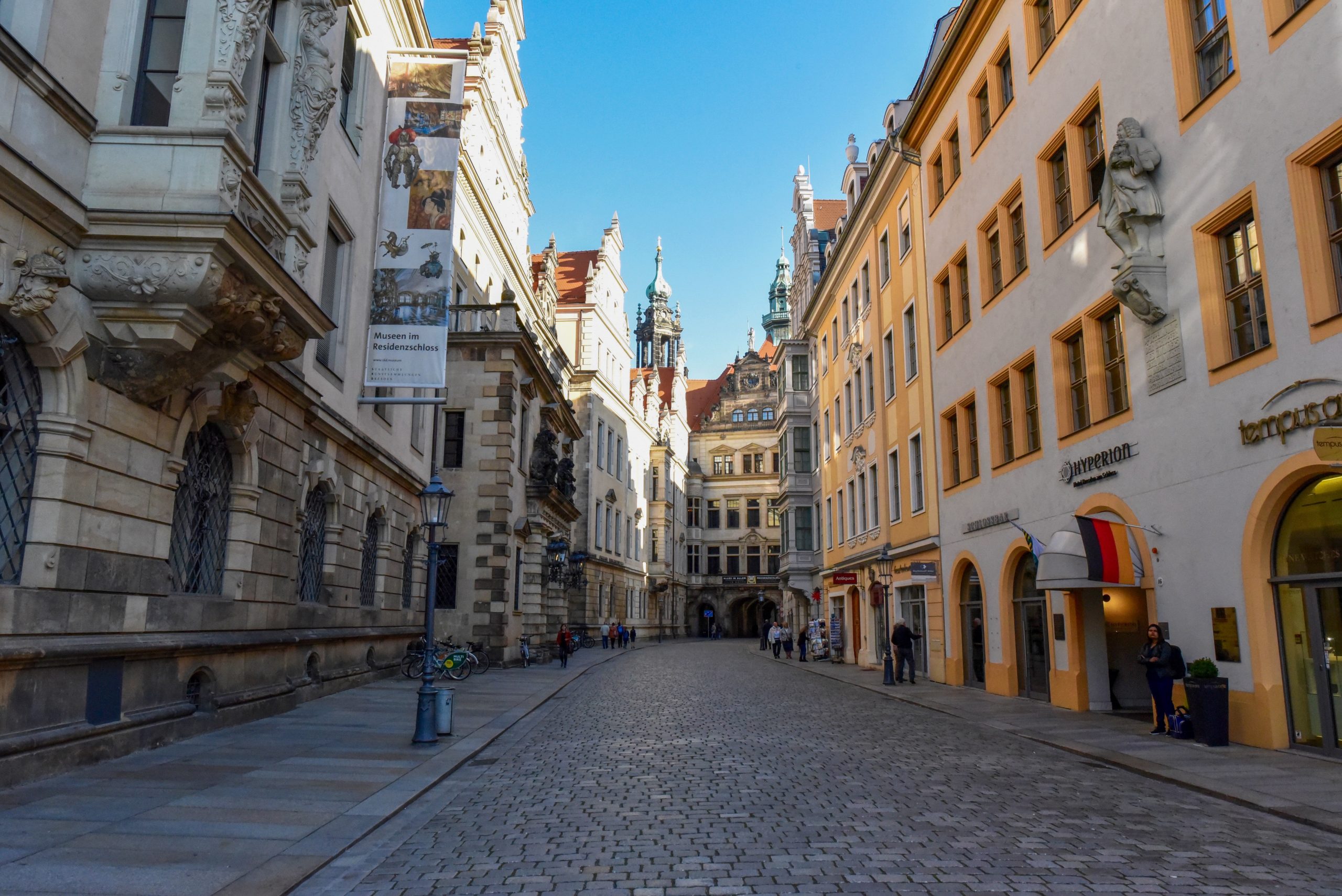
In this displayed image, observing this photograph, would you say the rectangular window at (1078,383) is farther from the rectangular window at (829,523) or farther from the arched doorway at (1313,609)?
the rectangular window at (829,523)

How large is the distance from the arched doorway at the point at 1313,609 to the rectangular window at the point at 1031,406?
7.56 metres

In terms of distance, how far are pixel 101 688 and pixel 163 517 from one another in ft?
6.77

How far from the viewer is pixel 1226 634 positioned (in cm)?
1245

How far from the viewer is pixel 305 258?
43.1 feet

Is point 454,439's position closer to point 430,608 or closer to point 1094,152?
point 430,608

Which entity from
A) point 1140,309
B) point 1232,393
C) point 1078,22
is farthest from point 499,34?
point 1232,393

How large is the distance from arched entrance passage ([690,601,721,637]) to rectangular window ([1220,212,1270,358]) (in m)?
75.5

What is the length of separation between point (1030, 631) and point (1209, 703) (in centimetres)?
734

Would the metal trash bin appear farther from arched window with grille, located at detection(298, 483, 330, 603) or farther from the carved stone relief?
the carved stone relief

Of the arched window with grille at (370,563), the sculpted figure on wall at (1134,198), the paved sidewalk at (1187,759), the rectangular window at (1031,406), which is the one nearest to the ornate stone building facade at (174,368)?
the arched window with grille at (370,563)

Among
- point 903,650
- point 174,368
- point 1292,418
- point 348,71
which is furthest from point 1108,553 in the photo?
point 348,71

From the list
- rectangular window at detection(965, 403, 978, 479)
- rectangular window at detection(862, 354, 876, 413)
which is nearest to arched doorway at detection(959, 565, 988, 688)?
rectangular window at detection(965, 403, 978, 479)

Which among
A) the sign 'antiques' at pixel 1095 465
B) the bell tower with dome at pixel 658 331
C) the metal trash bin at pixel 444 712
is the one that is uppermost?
the bell tower with dome at pixel 658 331

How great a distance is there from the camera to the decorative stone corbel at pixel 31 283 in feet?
27.4
